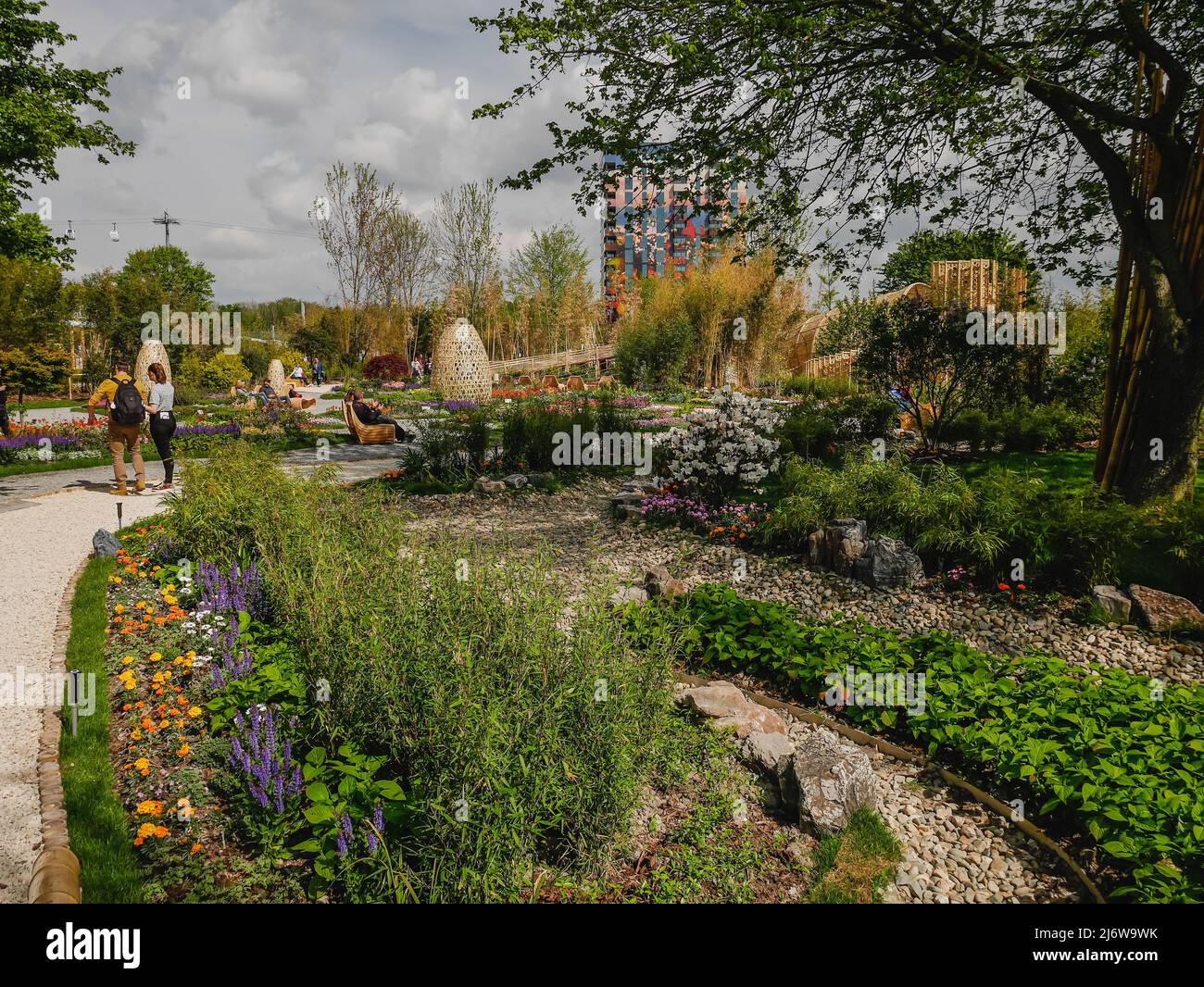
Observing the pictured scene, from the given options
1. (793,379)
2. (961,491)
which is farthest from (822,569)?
(793,379)

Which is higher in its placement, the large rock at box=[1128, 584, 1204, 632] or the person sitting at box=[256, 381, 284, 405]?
the person sitting at box=[256, 381, 284, 405]

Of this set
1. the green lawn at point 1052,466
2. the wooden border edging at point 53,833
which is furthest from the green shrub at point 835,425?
the wooden border edging at point 53,833

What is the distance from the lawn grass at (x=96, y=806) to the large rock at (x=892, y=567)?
5.53 metres

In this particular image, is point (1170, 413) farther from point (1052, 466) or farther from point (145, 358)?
point (145, 358)

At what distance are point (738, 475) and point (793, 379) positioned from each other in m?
16.7

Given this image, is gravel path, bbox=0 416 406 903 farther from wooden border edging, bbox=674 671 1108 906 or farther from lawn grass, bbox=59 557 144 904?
wooden border edging, bbox=674 671 1108 906

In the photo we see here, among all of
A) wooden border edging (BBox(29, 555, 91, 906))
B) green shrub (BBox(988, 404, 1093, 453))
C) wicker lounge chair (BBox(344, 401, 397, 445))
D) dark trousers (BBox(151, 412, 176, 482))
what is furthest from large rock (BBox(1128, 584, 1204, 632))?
wicker lounge chair (BBox(344, 401, 397, 445))

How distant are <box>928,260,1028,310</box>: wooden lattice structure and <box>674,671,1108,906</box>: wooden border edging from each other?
1160cm

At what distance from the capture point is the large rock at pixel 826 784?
3035 millimetres

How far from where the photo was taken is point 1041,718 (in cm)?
357

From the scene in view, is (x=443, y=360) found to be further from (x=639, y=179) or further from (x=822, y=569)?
(x=822, y=569)

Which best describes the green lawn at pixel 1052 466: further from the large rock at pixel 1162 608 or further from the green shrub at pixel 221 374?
the green shrub at pixel 221 374

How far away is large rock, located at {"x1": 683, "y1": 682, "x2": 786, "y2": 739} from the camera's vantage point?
148 inches

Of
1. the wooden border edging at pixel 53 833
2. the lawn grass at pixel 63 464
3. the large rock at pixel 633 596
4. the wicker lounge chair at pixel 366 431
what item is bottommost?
the wooden border edging at pixel 53 833
